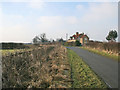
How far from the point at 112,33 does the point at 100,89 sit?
5799 cm

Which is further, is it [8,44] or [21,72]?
[8,44]

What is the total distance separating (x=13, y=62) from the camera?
5.49m

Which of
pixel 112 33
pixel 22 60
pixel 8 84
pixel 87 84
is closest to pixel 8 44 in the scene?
pixel 22 60

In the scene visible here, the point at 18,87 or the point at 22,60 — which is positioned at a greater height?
the point at 22,60

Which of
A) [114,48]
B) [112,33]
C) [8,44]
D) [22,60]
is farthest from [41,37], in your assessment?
[22,60]

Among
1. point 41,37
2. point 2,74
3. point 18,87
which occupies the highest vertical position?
point 41,37

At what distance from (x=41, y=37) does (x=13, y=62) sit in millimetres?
52280

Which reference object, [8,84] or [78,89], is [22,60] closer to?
[8,84]

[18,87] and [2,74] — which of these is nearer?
[18,87]

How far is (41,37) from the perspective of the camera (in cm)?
5694

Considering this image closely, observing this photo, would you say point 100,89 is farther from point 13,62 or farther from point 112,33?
point 112,33

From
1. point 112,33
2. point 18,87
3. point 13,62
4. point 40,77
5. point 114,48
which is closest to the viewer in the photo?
point 18,87

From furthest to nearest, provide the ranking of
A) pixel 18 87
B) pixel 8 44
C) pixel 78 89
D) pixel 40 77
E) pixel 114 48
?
1. pixel 8 44
2. pixel 114 48
3. pixel 40 77
4. pixel 18 87
5. pixel 78 89

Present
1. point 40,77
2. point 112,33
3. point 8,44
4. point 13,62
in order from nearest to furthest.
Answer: point 40,77 < point 13,62 < point 8,44 < point 112,33
